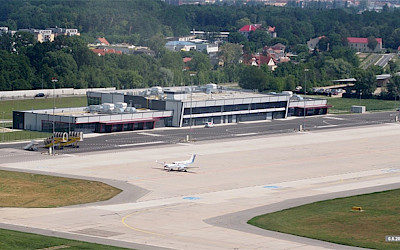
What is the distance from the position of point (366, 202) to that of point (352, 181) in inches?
777

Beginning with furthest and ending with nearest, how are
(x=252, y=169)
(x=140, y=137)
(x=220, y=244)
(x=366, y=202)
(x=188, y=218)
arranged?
(x=140, y=137)
(x=252, y=169)
(x=366, y=202)
(x=188, y=218)
(x=220, y=244)

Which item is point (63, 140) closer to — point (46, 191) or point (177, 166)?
point (177, 166)

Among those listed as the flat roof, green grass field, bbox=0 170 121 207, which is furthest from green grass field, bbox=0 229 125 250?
the flat roof

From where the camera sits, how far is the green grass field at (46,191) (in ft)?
374

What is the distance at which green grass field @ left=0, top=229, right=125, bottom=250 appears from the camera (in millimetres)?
86387

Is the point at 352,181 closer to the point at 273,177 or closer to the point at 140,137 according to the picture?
the point at 273,177

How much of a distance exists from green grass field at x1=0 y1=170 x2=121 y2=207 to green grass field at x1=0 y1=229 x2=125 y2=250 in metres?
20.5

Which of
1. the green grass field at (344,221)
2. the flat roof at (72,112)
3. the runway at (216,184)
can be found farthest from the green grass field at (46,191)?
the flat roof at (72,112)

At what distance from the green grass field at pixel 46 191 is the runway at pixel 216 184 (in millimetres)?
3341

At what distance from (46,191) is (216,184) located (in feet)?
77.6

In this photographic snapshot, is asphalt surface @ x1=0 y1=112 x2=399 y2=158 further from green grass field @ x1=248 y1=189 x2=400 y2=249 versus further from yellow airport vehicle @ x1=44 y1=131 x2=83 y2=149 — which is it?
green grass field @ x1=248 y1=189 x2=400 y2=249

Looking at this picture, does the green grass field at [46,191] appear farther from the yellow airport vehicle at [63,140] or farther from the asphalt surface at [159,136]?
the yellow airport vehicle at [63,140]

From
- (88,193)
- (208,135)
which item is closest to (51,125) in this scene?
(208,135)

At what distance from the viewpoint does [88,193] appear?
120m
